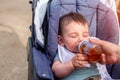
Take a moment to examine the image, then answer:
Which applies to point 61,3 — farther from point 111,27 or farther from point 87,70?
point 87,70

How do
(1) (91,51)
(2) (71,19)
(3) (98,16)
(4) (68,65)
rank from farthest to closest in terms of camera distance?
1. (3) (98,16)
2. (2) (71,19)
3. (4) (68,65)
4. (1) (91,51)

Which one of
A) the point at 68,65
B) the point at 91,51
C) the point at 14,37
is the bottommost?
the point at 14,37

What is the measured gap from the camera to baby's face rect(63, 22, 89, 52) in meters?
1.49

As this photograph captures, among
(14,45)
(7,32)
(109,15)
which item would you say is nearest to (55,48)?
(109,15)

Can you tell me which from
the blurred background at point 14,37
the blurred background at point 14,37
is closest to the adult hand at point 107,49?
the blurred background at point 14,37

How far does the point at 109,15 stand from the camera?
1715 mm

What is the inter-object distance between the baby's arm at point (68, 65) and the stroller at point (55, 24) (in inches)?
2.1

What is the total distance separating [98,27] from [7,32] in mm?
1378

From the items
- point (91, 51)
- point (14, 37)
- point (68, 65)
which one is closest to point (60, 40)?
point (68, 65)

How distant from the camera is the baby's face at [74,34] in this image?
149cm

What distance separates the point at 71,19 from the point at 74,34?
94 millimetres

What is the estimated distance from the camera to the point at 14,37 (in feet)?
9.10

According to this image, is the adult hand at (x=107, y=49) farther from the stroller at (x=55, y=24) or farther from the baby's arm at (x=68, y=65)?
the stroller at (x=55, y=24)

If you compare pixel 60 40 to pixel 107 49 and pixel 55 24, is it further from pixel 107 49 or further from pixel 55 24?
pixel 107 49
